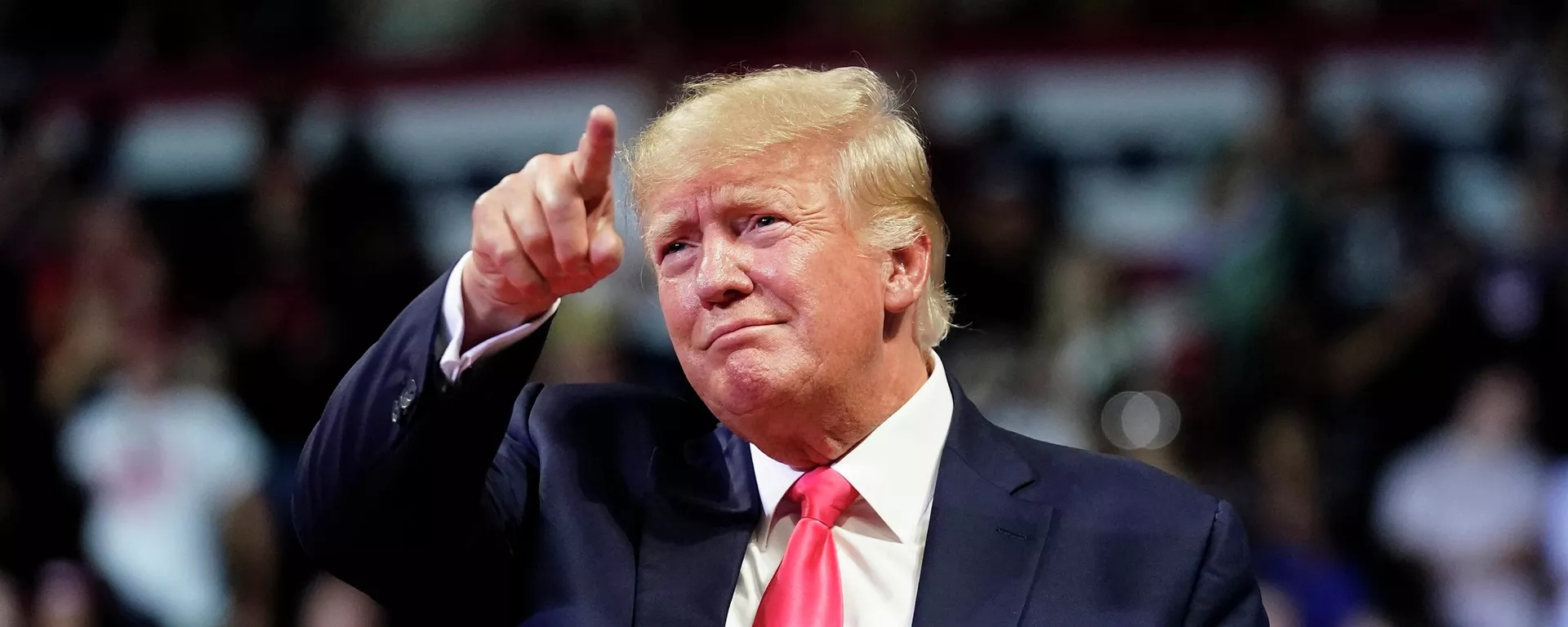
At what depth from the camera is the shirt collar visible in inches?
72.8

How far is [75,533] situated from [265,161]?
1.49 meters

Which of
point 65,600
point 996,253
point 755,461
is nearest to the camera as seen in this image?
point 755,461

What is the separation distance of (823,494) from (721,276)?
28 cm

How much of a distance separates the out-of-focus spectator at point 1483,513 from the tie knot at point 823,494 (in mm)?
2925

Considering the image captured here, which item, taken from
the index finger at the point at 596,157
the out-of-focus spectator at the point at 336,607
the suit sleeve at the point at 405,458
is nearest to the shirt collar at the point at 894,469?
the suit sleeve at the point at 405,458

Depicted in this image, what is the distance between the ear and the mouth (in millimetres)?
210

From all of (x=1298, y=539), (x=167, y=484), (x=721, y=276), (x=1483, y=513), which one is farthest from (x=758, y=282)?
(x=167, y=484)

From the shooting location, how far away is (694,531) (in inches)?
71.5

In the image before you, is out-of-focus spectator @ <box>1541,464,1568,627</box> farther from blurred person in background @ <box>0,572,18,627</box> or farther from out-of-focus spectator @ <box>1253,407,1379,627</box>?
blurred person in background @ <box>0,572,18,627</box>

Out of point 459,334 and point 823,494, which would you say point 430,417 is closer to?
point 459,334

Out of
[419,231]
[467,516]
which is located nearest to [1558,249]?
[419,231]

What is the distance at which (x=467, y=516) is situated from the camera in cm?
161

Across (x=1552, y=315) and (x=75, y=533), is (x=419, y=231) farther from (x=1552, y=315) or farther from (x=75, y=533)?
(x=1552, y=315)

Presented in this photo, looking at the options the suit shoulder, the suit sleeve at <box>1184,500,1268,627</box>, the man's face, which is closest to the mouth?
→ the man's face
